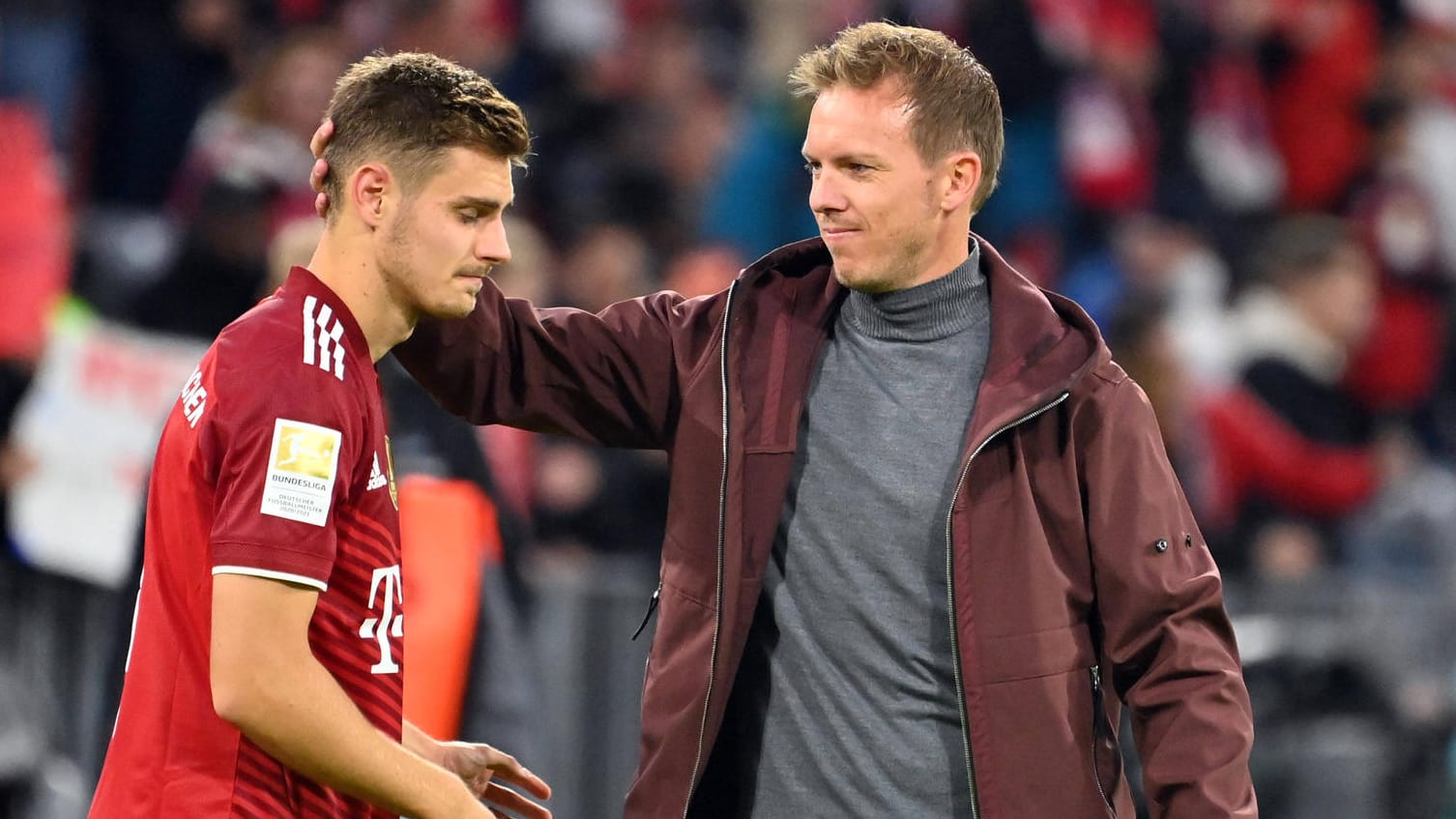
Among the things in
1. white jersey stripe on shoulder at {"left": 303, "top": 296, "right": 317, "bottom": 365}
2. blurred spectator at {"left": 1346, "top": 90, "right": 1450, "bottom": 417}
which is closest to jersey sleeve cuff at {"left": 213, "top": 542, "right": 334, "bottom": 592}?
white jersey stripe on shoulder at {"left": 303, "top": 296, "right": 317, "bottom": 365}

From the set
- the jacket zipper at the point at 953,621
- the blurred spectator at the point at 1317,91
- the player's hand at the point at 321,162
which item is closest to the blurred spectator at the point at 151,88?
the player's hand at the point at 321,162

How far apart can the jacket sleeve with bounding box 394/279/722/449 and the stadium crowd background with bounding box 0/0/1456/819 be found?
119 centimetres

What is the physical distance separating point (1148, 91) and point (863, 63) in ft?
23.0

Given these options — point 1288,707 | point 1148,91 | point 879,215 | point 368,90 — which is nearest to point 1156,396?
point 1288,707

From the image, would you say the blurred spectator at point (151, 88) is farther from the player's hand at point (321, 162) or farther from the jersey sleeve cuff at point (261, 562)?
the jersey sleeve cuff at point (261, 562)

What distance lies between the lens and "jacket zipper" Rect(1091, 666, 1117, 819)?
3.04 meters

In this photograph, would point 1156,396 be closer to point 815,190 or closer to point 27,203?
point 27,203

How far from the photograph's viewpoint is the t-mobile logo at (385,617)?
257 cm

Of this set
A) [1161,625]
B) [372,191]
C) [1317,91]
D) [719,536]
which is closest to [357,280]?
[372,191]

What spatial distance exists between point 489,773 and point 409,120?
94cm

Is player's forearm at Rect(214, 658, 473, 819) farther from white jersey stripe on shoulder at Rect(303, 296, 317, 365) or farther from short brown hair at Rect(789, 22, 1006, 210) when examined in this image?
short brown hair at Rect(789, 22, 1006, 210)

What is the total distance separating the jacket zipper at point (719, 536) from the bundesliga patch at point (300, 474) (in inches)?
30.9

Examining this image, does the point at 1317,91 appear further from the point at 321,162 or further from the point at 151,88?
the point at 321,162

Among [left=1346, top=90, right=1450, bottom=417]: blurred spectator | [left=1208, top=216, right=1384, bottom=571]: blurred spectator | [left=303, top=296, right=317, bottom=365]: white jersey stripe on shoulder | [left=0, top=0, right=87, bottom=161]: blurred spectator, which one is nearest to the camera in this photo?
[left=303, top=296, right=317, bottom=365]: white jersey stripe on shoulder
